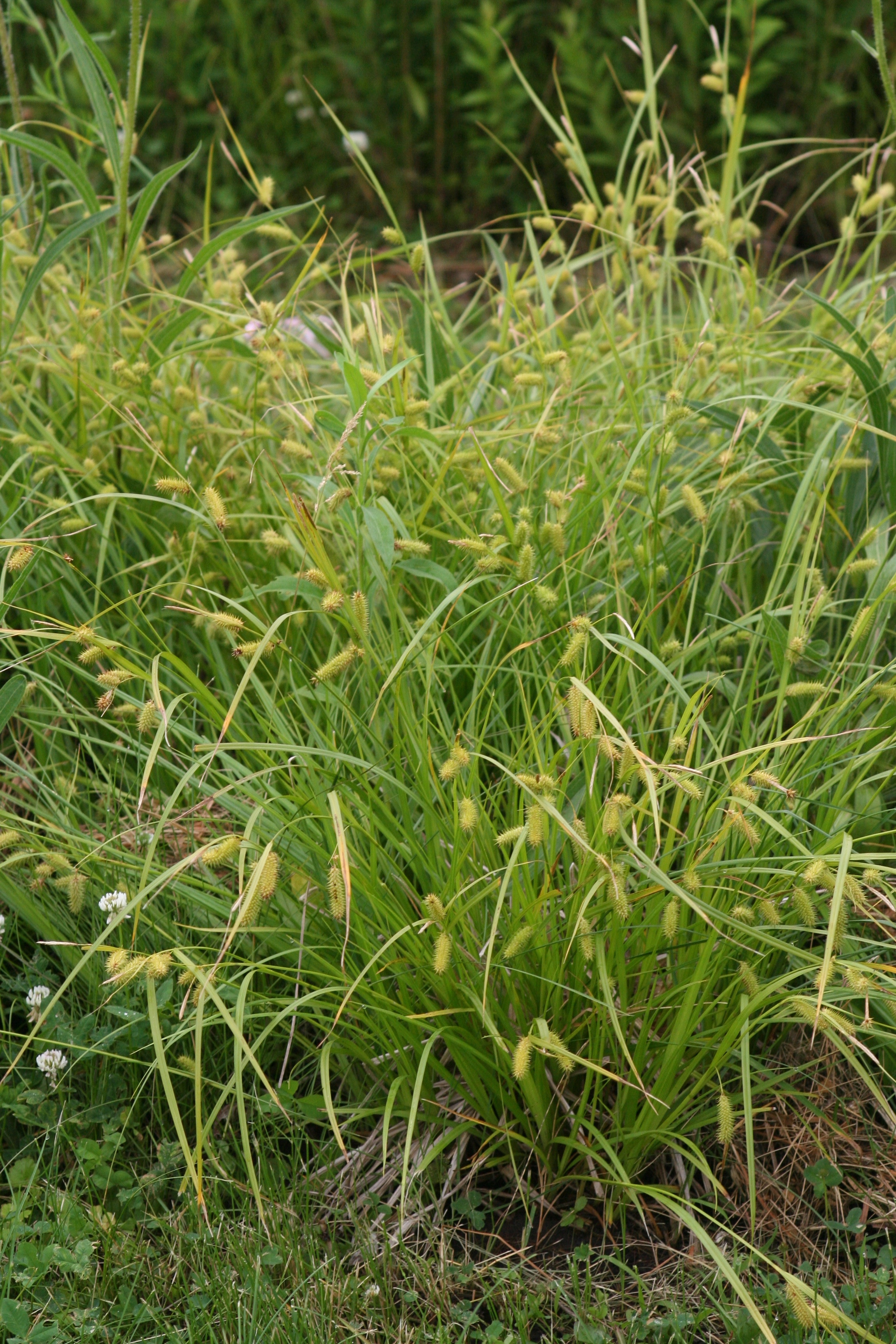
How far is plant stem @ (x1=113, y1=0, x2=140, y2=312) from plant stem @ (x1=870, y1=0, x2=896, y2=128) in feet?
3.76

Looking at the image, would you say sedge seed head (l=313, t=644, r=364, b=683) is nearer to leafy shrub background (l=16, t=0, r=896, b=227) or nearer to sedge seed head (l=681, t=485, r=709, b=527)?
sedge seed head (l=681, t=485, r=709, b=527)

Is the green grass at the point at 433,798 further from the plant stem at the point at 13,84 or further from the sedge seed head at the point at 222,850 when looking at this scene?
the plant stem at the point at 13,84

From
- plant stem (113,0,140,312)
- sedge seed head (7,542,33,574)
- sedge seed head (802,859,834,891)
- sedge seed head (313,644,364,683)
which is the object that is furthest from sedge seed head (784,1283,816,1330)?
plant stem (113,0,140,312)

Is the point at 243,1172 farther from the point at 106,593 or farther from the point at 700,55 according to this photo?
the point at 700,55

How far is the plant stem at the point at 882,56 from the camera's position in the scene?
1.83 metres

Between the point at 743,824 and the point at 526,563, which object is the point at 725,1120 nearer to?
the point at 743,824

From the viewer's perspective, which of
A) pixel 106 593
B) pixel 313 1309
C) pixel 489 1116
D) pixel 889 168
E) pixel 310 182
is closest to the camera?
pixel 313 1309

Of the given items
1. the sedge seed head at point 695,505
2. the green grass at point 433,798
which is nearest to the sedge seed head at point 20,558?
the green grass at point 433,798

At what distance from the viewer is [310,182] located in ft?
18.0

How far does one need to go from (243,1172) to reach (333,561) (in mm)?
938

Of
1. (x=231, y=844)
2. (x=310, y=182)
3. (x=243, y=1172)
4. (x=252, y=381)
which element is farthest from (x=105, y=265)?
(x=310, y=182)

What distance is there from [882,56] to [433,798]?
1264mm

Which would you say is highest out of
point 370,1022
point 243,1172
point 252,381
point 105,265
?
point 105,265

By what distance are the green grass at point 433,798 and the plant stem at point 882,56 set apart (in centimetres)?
37
